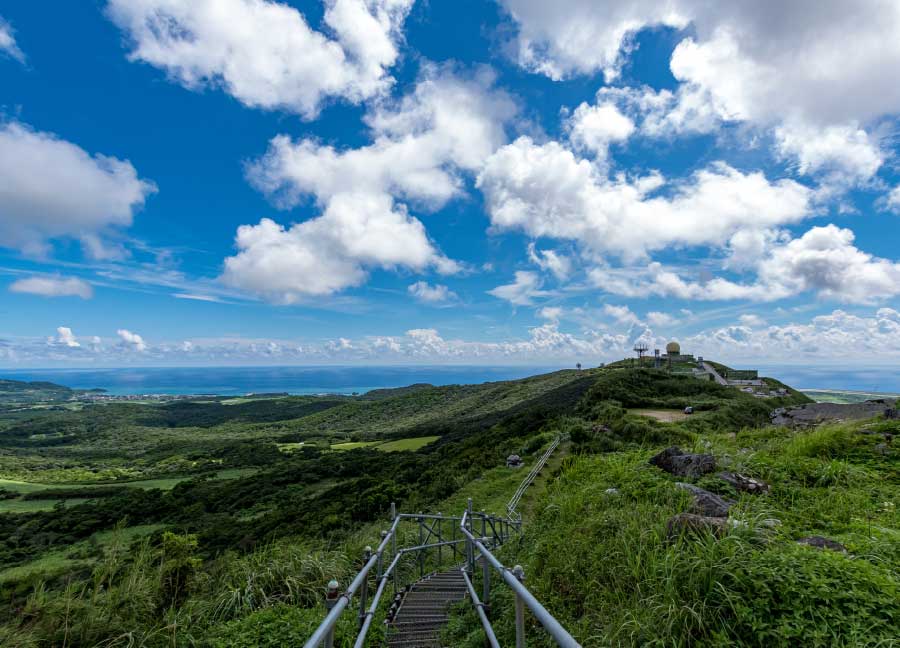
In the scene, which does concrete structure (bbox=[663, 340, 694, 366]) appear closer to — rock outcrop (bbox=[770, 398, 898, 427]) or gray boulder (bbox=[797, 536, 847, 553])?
rock outcrop (bbox=[770, 398, 898, 427])

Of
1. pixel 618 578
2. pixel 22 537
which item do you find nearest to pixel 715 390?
pixel 618 578

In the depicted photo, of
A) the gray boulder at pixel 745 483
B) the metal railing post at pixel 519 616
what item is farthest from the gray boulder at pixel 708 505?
the metal railing post at pixel 519 616

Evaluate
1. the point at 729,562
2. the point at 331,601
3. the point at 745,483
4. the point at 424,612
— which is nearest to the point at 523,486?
the point at 745,483

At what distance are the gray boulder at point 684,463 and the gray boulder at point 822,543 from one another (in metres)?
2.94

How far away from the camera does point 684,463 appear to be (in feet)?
23.9

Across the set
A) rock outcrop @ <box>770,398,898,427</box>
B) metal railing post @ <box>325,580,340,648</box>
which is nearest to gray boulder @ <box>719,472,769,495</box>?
metal railing post @ <box>325,580,340,648</box>

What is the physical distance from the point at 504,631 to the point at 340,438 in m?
90.6

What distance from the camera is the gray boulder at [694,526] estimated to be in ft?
13.0

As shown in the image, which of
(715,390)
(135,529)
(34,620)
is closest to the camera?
(34,620)

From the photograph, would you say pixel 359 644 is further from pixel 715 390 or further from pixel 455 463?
pixel 715 390

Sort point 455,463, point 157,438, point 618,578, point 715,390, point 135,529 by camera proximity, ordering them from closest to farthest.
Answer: point 618,578 < point 455,463 < point 715,390 < point 135,529 < point 157,438

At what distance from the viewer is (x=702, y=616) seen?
3.04m

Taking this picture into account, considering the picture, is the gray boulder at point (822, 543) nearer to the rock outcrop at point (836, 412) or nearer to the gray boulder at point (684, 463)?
the gray boulder at point (684, 463)

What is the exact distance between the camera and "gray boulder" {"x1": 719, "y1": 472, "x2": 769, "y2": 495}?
20.2 ft
